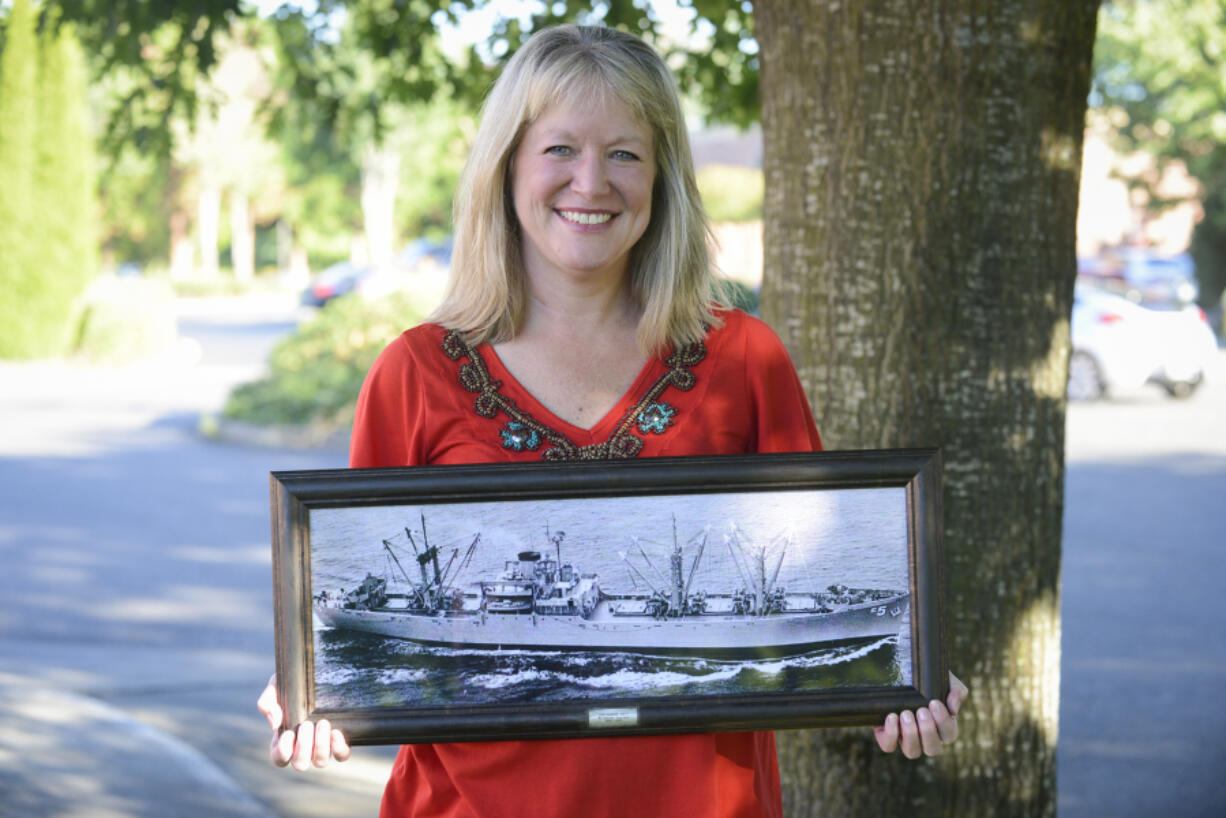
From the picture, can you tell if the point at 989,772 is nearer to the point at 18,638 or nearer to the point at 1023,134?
the point at 1023,134

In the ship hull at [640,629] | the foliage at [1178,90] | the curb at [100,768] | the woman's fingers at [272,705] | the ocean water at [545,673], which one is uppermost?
the foliage at [1178,90]

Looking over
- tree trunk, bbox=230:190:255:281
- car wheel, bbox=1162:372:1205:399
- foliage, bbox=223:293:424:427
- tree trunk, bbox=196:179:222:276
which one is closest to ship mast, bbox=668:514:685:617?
foliage, bbox=223:293:424:427

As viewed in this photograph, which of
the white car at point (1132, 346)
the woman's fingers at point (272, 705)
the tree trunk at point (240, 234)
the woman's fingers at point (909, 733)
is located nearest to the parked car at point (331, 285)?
the tree trunk at point (240, 234)

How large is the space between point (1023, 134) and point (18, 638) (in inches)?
246

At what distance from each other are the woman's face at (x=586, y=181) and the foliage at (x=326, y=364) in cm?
Answer: 1198

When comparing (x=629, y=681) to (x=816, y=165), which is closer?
(x=629, y=681)

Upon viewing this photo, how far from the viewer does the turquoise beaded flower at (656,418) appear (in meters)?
2.17

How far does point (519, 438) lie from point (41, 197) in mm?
23660

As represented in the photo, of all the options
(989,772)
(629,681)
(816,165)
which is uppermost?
(816,165)

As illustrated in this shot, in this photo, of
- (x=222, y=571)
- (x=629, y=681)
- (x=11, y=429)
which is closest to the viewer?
(x=629, y=681)

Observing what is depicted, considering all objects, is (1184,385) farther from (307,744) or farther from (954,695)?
(307,744)

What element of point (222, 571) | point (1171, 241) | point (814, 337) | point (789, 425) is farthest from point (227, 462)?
point (1171, 241)

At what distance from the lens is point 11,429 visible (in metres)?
14.8

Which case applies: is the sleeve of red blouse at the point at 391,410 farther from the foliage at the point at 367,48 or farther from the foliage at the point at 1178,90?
the foliage at the point at 1178,90
